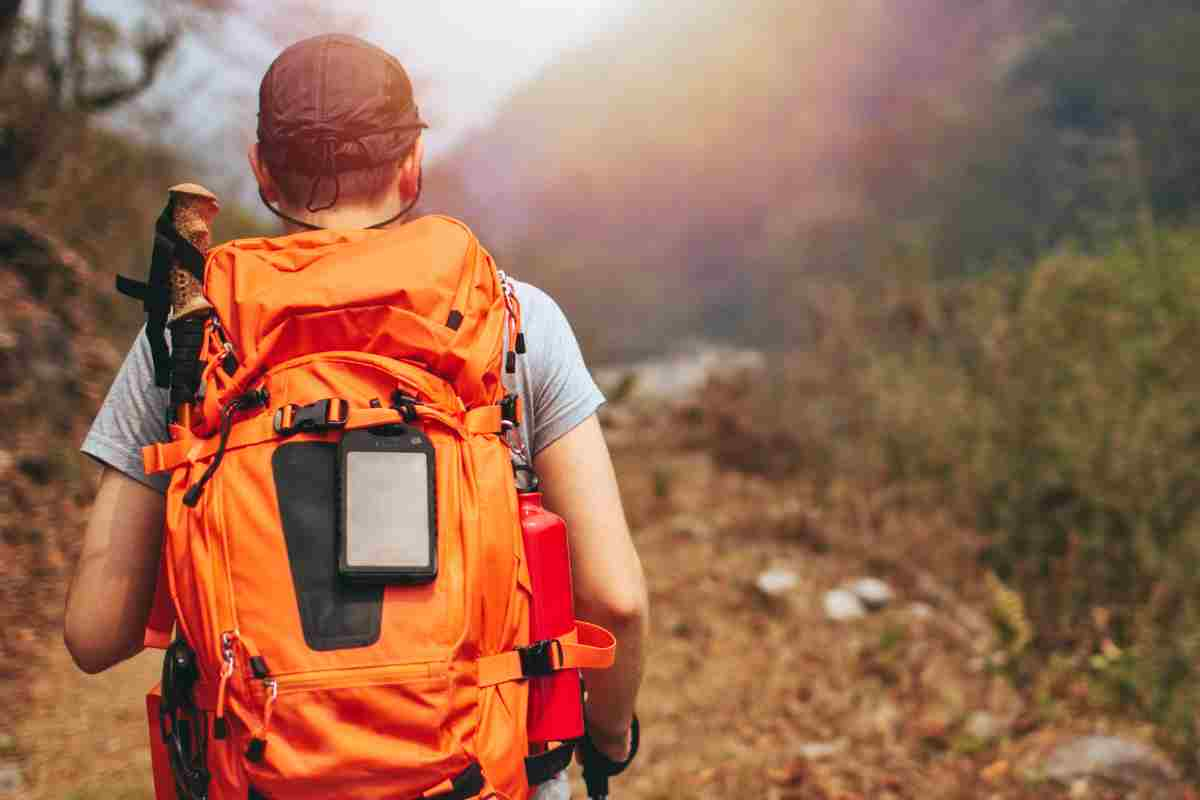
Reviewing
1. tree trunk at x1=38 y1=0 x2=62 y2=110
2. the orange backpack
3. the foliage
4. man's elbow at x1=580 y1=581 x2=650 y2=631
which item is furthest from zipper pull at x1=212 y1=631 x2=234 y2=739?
tree trunk at x1=38 y1=0 x2=62 y2=110

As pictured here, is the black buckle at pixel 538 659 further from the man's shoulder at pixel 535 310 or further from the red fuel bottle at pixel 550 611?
the man's shoulder at pixel 535 310

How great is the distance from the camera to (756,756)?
4.23 metres

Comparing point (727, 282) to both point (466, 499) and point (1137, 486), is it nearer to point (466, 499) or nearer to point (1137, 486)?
point (1137, 486)

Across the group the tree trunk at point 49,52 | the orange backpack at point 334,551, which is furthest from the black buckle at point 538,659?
the tree trunk at point 49,52

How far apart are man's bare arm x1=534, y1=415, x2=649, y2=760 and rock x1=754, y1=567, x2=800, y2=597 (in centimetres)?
410

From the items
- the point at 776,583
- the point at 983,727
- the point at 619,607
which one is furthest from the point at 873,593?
the point at 619,607

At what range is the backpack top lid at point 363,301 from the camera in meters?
1.37

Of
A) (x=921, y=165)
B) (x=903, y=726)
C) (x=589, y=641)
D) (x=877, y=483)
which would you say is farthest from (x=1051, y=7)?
(x=589, y=641)

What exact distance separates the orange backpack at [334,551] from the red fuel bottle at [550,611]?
0.03m

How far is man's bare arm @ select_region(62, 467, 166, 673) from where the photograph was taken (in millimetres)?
1463

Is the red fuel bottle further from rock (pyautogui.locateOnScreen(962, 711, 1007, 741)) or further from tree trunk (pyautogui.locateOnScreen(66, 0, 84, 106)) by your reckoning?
tree trunk (pyautogui.locateOnScreen(66, 0, 84, 106))

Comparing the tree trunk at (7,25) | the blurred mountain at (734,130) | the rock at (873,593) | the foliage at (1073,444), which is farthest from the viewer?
the blurred mountain at (734,130)

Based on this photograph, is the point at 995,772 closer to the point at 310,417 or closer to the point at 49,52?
the point at 310,417

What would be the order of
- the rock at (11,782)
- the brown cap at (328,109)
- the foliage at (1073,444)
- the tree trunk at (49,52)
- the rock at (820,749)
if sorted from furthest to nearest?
the tree trunk at (49,52), the foliage at (1073,444), the rock at (820,749), the rock at (11,782), the brown cap at (328,109)
